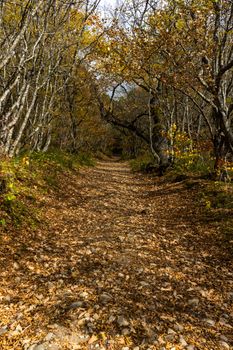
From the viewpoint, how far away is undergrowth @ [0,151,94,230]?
7531 millimetres

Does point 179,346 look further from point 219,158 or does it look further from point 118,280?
point 219,158

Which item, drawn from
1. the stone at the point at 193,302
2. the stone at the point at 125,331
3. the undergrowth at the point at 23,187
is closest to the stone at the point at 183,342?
the stone at the point at 125,331

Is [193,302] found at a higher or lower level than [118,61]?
lower

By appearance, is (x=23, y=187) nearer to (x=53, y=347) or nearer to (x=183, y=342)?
(x=53, y=347)

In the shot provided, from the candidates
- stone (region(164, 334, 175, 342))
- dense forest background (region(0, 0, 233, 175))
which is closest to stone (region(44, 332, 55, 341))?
stone (region(164, 334, 175, 342))

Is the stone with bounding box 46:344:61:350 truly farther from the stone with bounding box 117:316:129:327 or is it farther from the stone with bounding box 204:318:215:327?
the stone with bounding box 204:318:215:327

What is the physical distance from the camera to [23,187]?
976 cm

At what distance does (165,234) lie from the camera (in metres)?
8.80

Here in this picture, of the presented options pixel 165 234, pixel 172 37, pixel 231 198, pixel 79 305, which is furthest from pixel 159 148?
pixel 79 305

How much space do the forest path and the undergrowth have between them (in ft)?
1.84

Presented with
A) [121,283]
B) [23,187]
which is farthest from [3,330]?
[23,187]

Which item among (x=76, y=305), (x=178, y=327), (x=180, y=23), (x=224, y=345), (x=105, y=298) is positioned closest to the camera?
(x=224, y=345)

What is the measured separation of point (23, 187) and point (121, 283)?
5363 mm

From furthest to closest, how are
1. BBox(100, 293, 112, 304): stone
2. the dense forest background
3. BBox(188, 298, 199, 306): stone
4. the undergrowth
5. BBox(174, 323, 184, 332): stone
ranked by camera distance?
1. the dense forest background
2. the undergrowth
3. BBox(188, 298, 199, 306): stone
4. BBox(100, 293, 112, 304): stone
5. BBox(174, 323, 184, 332): stone
